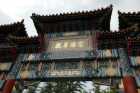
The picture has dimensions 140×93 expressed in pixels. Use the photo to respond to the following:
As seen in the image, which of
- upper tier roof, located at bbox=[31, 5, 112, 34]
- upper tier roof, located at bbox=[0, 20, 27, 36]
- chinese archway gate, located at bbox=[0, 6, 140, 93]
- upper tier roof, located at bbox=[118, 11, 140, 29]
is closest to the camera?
chinese archway gate, located at bbox=[0, 6, 140, 93]

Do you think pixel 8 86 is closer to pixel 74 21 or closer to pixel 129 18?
pixel 74 21

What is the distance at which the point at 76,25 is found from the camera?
13883 mm

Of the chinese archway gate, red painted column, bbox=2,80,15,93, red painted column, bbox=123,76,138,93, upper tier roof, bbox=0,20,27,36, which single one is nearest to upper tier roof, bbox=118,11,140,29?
the chinese archway gate

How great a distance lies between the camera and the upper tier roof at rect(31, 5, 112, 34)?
43.8ft

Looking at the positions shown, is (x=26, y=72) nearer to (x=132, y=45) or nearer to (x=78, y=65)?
(x=78, y=65)

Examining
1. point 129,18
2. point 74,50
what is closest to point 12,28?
point 74,50

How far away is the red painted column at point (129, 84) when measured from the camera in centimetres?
966

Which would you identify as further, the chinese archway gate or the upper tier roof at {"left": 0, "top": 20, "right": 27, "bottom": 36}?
the upper tier roof at {"left": 0, "top": 20, "right": 27, "bottom": 36}

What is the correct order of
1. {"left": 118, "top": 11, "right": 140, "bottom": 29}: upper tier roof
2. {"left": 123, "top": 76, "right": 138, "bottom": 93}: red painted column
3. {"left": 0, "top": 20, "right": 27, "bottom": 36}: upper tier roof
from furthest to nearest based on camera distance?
1. {"left": 0, "top": 20, "right": 27, "bottom": 36}: upper tier roof
2. {"left": 118, "top": 11, "right": 140, "bottom": 29}: upper tier roof
3. {"left": 123, "top": 76, "right": 138, "bottom": 93}: red painted column

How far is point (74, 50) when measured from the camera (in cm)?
1248

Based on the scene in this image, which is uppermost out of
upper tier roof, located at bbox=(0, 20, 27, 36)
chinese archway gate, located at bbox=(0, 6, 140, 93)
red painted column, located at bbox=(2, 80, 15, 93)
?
upper tier roof, located at bbox=(0, 20, 27, 36)

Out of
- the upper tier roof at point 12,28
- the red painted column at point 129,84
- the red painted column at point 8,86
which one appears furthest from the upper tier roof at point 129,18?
the red painted column at point 8,86

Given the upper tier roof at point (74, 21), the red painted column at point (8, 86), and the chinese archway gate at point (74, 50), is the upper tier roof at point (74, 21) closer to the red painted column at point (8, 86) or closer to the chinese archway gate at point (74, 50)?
the chinese archway gate at point (74, 50)

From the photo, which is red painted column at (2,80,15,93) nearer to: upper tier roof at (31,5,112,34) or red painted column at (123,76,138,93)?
upper tier roof at (31,5,112,34)
